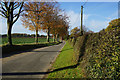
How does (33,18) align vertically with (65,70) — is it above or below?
above

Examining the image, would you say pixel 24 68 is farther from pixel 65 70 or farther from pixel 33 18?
pixel 33 18

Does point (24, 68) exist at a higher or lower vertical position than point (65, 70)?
lower

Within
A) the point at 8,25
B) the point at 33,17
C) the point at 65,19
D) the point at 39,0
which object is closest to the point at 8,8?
the point at 8,25

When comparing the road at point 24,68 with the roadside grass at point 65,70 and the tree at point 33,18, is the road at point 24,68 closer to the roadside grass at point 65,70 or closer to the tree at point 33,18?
the roadside grass at point 65,70

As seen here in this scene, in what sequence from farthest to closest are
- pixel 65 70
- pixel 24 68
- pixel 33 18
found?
1. pixel 33 18
2. pixel 24 68
3. pixel 65 70

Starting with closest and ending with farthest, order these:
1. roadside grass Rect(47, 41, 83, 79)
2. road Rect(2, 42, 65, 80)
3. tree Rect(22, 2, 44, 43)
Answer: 1. roadside grass Rect(47, 41, 83, 79)
2. road Rect(2, 42, 65, 80)
3. tree Rect(22, 2, 44, 43)

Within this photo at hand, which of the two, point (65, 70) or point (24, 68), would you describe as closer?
point (65, 70)

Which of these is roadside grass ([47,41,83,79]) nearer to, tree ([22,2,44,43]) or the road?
the road

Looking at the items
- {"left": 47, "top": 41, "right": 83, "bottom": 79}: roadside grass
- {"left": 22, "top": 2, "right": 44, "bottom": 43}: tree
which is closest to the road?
{"left": 47, "top": 41, "right": 83, "bottom": 79}: roadside grass

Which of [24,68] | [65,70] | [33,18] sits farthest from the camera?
[33,18]

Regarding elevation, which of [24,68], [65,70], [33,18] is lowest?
[24,68]

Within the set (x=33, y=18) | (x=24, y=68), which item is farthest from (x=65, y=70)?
(x=33, y=18)

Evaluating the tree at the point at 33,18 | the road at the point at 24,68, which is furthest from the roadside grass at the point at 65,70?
the tree at the point at 33,18

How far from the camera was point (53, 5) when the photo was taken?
2605 cm
